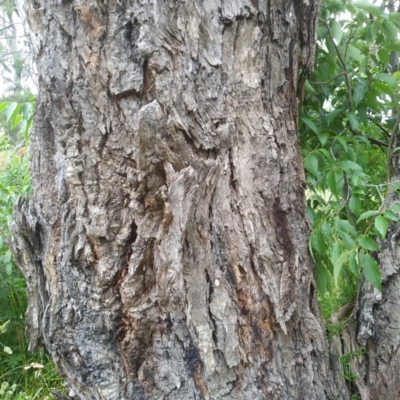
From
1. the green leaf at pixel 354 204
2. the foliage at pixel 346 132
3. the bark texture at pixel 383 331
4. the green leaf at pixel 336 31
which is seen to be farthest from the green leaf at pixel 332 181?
the green leaf at pixel 336 31

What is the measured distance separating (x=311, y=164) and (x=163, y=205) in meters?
0.60

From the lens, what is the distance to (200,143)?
98cm

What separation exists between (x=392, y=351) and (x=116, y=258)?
1095 millimetres

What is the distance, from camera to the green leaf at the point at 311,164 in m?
1.28

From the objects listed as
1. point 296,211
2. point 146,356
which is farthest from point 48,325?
point 296,211

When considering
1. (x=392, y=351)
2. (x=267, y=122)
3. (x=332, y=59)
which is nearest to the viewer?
(x=267, y=122)

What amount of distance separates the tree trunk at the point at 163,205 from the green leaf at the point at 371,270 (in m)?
0.23

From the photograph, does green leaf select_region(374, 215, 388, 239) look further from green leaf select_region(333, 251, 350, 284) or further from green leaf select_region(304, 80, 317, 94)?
green leaf select_region(304, 80, 317, 94)

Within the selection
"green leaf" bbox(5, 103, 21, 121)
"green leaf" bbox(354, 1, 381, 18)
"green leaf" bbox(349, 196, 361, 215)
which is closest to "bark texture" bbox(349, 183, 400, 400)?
"green leaf" bbox(349, 196, 361, 215)

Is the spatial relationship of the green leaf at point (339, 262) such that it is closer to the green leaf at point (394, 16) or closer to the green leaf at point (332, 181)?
the green leaf at point (332, 181)

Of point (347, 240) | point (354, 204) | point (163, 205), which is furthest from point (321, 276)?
point (163, 205)

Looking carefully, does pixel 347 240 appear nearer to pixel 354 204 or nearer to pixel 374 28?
pixel 354 204

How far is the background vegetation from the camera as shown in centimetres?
122

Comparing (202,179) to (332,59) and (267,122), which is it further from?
(332,59)
